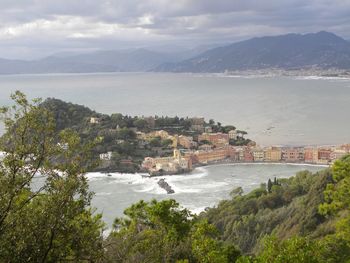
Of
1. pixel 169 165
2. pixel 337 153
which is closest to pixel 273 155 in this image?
pixel 337 153

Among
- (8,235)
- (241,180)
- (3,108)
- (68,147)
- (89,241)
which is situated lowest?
(241,180)

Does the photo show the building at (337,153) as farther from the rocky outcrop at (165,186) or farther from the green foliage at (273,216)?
the green foliage at (273,216)

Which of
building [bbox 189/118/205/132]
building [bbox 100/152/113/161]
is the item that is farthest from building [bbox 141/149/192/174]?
building [bbox 189/118/205/132]

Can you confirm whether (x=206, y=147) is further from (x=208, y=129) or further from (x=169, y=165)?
(x=169, y=165)

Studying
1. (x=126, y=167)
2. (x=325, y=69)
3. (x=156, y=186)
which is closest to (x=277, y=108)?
(x=126, y=167)

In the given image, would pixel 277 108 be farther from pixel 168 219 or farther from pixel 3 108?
pixel 3 108

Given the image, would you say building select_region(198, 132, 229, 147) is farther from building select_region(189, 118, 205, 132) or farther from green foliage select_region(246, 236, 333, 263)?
green foliage select_region(246, 236, 333, 263)

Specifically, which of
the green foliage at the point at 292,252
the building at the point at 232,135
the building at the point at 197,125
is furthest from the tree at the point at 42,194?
the building at the point at 197,125
